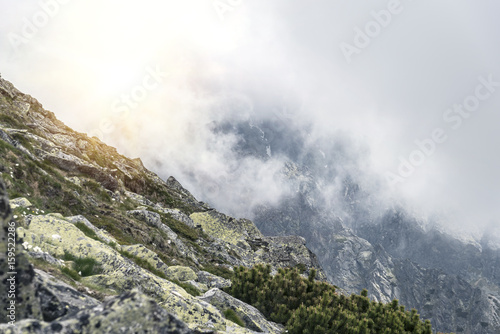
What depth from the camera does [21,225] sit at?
1233 centimetres

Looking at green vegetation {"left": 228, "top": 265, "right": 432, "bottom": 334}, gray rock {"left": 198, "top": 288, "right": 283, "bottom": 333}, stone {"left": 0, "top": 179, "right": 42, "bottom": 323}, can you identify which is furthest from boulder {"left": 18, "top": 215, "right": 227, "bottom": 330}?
green vegetation {"left": 228, "top": 265, "right": 432, "bottom": 334}

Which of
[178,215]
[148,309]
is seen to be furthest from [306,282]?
[178,215]

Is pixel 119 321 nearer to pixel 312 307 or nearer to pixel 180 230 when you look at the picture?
pixel 312 307

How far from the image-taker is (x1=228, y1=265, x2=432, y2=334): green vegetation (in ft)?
70.7

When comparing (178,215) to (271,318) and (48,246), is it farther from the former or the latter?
(48,246)

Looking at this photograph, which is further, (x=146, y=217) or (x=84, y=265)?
(x=146, y=217)

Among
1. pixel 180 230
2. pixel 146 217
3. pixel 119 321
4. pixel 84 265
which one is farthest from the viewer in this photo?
pixel 180 230

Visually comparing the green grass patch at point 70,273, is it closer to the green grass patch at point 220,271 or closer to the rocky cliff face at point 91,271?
the rocky cliff face at point 91,271

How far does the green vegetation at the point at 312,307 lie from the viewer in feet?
70.7

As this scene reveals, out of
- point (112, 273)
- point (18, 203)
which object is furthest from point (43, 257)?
point (18, 203)

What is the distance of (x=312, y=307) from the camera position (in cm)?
2208

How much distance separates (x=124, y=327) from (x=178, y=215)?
203 ft

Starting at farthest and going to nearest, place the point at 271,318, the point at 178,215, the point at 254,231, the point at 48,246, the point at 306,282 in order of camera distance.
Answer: the point at 254,231, the point at 178,215, the point at 306,282, the point at 271,318, the point at 48,246

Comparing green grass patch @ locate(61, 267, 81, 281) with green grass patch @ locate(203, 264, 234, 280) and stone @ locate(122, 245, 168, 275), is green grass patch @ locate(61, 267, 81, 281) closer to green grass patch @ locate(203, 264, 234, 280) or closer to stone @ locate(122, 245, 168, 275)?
stone @ locate(122, 245, 168, 275)
